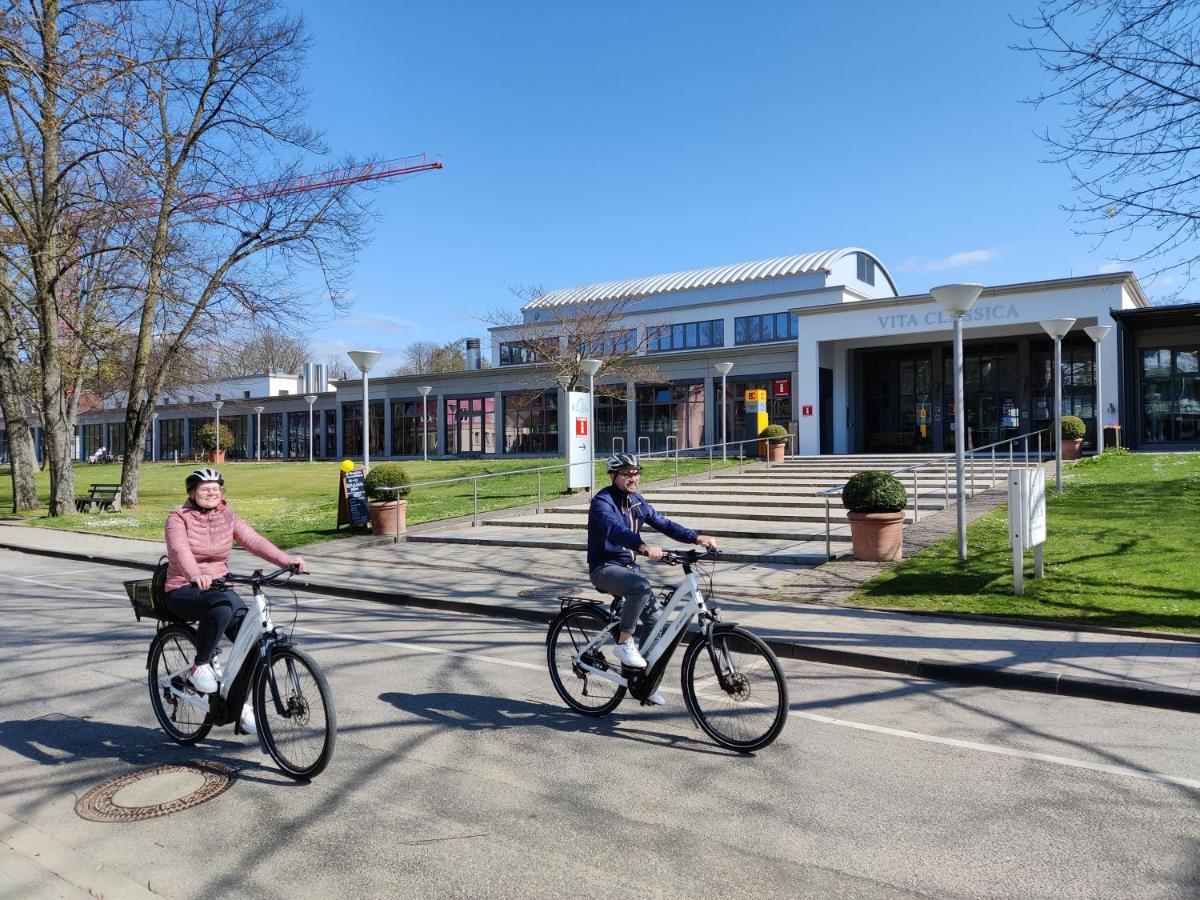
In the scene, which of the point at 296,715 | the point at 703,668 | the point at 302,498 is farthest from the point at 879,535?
the point at 302,498

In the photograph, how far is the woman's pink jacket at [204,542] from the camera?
500 centimetres

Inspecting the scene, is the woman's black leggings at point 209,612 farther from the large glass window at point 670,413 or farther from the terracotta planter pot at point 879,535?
the large glass window at point 670,413

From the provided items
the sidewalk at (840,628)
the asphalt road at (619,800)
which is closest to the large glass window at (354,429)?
the sidewalk at (840,628)

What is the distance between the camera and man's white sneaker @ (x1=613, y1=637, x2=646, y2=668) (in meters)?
5.48

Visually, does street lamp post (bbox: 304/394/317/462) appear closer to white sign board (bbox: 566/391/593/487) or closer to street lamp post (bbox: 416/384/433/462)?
street lamp post (bbox: 416/384/433/462)

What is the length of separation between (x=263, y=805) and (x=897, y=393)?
32995 mm

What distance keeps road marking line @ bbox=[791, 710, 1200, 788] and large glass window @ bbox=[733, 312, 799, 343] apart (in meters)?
42.6

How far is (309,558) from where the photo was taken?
15508mm

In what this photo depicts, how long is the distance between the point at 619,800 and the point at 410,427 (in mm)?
48338

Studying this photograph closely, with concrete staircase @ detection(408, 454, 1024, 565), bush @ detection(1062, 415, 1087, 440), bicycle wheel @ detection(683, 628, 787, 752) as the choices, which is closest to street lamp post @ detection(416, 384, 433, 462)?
concrete staircase @ detection(408, 454, 1024, 565)

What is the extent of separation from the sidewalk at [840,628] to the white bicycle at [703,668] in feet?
6.73

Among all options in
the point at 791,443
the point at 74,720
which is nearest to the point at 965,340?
the point at 791,443

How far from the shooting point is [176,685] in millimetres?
5289

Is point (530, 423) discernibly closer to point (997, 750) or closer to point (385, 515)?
point (385, 515)
